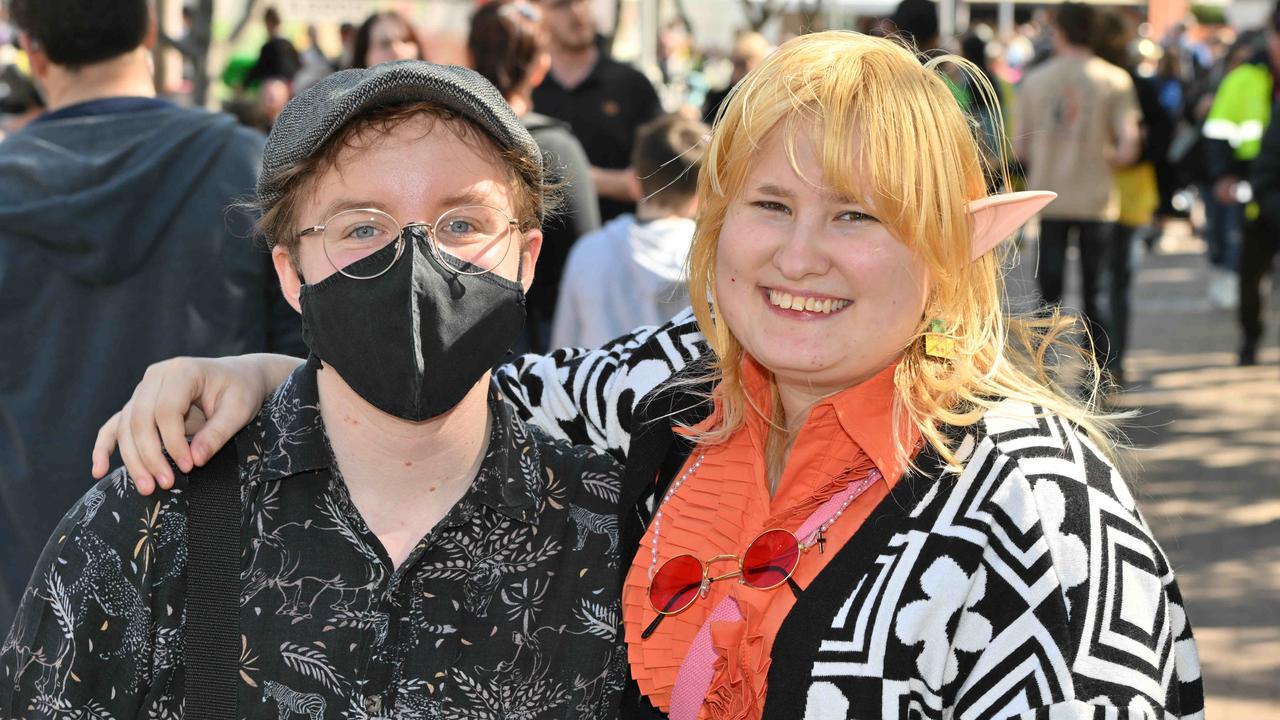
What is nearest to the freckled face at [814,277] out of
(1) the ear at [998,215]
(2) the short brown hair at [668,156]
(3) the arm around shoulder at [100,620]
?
(1) the ear at [998,215]

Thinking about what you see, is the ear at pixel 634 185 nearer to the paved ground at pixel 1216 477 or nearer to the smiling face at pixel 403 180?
the paved ground at pixel 1216 477

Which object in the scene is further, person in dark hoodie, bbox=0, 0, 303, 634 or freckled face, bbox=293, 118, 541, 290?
person in dark hoodie, bbox=0, 0, 303, 634

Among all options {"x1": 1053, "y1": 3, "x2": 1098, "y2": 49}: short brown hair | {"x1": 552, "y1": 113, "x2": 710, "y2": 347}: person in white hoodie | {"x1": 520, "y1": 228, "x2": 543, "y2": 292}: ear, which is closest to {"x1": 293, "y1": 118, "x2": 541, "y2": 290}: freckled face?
{"x1": 520, "y1": 228, "x2": 543, "y2": 292}: ear

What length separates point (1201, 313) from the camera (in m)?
12.2

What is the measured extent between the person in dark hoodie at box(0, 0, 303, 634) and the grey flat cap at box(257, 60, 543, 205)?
47.9 inches

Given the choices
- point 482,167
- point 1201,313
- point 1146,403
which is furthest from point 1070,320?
point 1201,313

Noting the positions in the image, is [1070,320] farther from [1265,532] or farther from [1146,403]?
[1146,403]

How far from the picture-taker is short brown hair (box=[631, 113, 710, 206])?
4.99 m

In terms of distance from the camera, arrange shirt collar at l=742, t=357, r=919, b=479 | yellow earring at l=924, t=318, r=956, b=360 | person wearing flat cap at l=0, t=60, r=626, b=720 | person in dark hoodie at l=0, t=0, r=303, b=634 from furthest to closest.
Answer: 1. person in dark hoodie at l=0, t=0, r=303, b=634
2. yellow earring at l=924, t=318, r=956, b=360
3. shirt collar at l=742, t=357, r=919, b=479
4. person wearing flat cap at l=0, t=60, r=626, b=720

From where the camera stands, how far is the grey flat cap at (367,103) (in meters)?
2.02

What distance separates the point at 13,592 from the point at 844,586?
2.18 metres

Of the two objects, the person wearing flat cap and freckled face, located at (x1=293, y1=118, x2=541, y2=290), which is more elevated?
freckled face, located at (x1=293, y1=118, x2=541, y2=290)

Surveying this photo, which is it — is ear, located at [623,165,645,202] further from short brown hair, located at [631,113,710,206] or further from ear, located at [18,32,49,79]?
ear, located at [18,32,49,79]

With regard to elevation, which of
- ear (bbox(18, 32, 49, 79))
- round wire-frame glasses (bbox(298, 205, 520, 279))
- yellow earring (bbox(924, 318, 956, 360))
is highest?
ear (bbox(18, 32, 49, 79))
